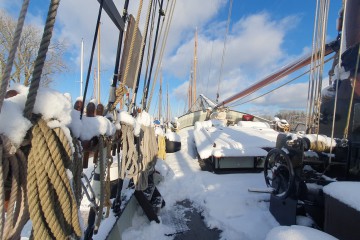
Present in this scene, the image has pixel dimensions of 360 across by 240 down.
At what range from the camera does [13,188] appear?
2.58 feet

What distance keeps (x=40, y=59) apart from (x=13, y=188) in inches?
16.4

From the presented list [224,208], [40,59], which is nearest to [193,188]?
[224,208]

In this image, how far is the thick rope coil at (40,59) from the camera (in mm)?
788

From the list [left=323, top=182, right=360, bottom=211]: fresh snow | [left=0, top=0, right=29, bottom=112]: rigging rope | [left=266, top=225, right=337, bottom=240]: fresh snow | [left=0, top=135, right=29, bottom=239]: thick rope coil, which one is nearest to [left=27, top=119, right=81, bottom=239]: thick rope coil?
[left=0, top=135, right=29, bottom=239]: thick rope coil

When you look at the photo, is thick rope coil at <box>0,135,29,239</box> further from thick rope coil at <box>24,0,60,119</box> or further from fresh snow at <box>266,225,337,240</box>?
fresh snow at <box>266,225,337,240</box>

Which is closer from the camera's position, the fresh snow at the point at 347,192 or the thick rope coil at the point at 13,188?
the thick rope coil at the point at 13,188

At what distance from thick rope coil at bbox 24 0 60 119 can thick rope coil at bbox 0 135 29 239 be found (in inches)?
4.7

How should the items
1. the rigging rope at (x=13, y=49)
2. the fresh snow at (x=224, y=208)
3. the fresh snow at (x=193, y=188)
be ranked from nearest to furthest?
the rigging rope at (x=13, y=49), the fresh snow at (x=193, y=188), the fresh snow at (x=224, y=208)

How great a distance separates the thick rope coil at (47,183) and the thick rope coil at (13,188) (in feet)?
0.14

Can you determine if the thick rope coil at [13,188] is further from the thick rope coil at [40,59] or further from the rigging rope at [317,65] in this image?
the rigging rope at [317,65]

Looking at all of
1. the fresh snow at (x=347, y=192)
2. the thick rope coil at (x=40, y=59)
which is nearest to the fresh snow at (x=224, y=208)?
the fresh snow at (x=347, y=192)

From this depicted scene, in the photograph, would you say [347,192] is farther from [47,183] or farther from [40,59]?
[40,59]

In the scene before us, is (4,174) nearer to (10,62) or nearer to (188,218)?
(10,62)

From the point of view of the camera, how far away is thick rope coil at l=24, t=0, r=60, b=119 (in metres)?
0.79
